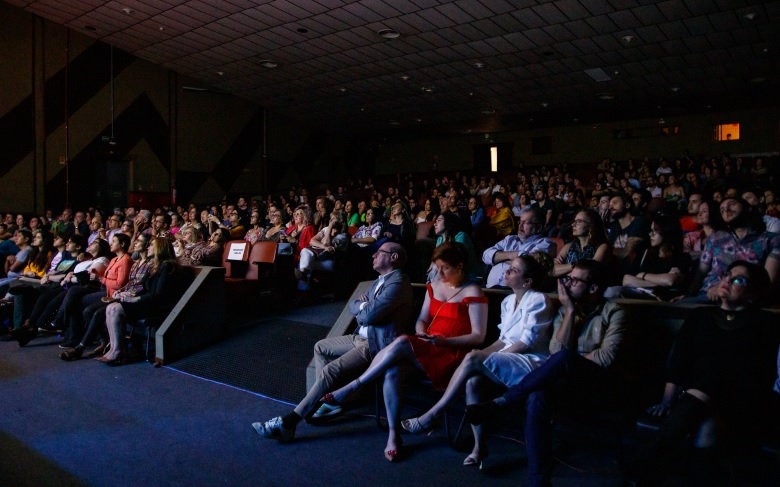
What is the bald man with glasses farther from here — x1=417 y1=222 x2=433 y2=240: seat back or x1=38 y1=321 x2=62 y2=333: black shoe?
x1=38 y1=321 x2=62 y2=333: black shoe

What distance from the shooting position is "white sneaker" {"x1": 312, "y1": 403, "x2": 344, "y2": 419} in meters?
2.96

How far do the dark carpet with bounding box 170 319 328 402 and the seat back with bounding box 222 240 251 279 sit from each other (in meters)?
1.05

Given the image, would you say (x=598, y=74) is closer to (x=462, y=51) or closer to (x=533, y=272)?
(x=462, y=51)

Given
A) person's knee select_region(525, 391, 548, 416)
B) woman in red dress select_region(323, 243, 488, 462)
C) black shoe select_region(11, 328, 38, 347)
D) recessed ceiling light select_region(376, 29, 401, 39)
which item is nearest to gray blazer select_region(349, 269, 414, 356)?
woman in red dress select_region(323, 243, 488, 462)

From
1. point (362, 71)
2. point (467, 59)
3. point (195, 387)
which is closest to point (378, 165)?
point (362, 71)

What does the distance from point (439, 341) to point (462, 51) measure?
811cm

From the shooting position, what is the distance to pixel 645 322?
8.46ft

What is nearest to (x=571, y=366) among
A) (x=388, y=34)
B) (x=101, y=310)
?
(x=101, y=310)

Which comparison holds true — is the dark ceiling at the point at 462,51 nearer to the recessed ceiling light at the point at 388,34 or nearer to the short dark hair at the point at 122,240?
the recessed ceiling light at the point at 388,34

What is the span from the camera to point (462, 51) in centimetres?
970

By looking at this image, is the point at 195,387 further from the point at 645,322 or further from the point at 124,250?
the point at 645,322

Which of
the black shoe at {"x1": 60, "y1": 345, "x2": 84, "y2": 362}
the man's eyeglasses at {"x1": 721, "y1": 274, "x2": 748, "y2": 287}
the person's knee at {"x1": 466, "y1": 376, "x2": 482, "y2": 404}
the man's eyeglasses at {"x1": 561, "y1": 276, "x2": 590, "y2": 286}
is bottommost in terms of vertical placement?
the black shoe at {"x1": 60, "y1": 345, "x2": 84, "y2": 362}

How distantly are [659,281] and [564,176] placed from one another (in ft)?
28.8

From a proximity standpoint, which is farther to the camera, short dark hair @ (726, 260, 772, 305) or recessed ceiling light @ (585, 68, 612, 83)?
recessed ceiling light @ (585, 68, 612, 83)
